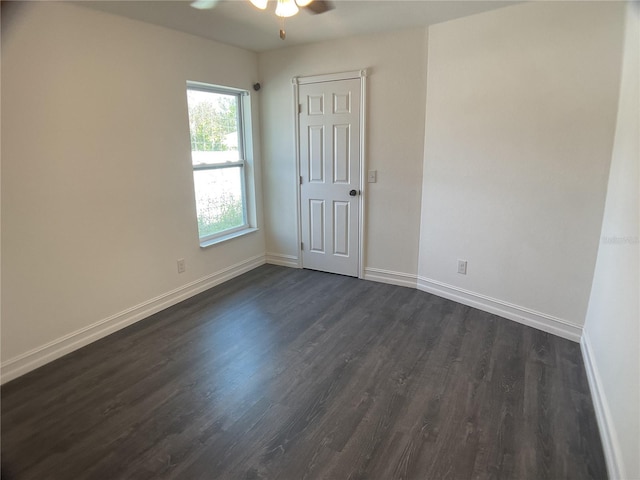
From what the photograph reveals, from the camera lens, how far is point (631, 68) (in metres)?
2.23

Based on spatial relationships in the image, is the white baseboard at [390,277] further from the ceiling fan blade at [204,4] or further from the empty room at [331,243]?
the ceiling fan blade at [204,4]

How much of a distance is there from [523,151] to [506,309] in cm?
130

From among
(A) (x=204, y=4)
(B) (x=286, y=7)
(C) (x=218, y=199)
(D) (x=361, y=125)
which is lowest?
(C) (x=218, y=199)

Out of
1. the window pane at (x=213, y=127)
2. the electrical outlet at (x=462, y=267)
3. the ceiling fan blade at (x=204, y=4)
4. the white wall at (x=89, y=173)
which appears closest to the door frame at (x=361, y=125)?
the window pane at (x=213, y=127)

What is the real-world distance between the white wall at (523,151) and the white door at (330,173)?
0.80 metres

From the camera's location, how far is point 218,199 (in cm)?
412

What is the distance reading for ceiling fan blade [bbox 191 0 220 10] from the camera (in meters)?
2.65

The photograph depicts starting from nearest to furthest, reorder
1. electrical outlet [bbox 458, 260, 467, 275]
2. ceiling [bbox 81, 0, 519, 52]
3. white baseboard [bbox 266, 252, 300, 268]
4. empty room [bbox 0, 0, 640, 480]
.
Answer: empty room [bbox 0, 0, 640, 480] < ceiling [bbox 81, 0, 519, 52] < electrical outlet [bbox 458, 260, 467, 275] < white baseboard [bbox 266, 252, 300, 268]

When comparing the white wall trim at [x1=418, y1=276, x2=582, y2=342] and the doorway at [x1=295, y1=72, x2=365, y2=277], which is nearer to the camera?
the white wall trim at [x1=418, y1=276, x2=582, y2=342]

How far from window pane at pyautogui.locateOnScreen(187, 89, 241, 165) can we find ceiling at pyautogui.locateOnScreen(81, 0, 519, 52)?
58 centimetres

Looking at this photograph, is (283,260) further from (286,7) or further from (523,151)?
(286,7)

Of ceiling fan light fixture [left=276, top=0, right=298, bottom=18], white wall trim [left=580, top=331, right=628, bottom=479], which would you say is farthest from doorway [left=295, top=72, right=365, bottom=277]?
white wall trim [left=580, top=331, right=628, bottom=479]

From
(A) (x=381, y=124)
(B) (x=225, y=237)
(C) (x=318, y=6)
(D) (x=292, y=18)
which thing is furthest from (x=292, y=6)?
(B) (x=225, y=237)

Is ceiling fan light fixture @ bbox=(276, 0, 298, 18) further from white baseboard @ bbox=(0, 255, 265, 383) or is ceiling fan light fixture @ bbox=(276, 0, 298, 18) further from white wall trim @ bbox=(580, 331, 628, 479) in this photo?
white wall trim @ bbox=(580, 331, 628, 479)
